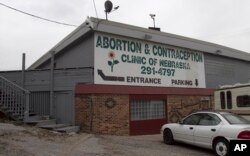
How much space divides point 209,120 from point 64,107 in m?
6.88

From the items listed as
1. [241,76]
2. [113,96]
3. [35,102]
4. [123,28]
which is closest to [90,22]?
[123,28]

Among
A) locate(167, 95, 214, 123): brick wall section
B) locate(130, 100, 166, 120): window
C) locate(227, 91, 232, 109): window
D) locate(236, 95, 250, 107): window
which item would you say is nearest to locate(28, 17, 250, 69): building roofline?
locate(167, 95, 214, 123): brick wall section

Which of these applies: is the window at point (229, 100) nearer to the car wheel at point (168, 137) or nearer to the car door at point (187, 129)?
the car door at point (187, 129)

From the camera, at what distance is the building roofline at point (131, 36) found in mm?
16156

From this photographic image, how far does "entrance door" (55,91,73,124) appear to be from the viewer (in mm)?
15953

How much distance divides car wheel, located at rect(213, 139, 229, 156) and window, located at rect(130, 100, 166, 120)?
6.16 meters

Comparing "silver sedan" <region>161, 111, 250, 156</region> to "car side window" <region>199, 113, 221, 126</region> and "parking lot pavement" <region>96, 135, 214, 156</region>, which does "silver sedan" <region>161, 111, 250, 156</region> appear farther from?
"parking lot pavement" <region>96, 135, 214, 156</region>

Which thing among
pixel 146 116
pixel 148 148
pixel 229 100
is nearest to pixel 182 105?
pixel 146 116

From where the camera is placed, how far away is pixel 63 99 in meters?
16.2

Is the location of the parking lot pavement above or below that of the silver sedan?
below

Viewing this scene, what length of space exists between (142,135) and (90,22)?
5.85 meters

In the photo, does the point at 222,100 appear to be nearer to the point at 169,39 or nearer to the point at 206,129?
the point at 206,129

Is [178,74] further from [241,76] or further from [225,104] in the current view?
[241,76]

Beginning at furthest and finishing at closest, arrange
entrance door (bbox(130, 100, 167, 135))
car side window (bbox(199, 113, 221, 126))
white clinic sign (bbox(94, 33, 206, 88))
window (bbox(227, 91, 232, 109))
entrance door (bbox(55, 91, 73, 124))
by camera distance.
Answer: entrance door (bbox(130, 100, 167, 135)), white clinic sign (bbox(94, 33, 206, 88)), entrance door (bbox(55, 91, 73, 124)), window (bbox(227, 91, 232, 109)), car side window (bbox(199, 113, 221, 126))
